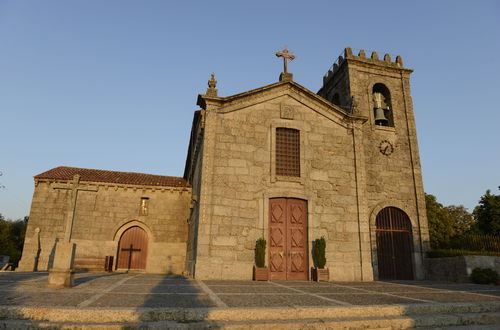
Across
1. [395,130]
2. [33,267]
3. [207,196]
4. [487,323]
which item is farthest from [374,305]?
[33,267]

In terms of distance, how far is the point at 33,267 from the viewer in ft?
53.6

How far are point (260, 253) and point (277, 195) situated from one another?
255cm

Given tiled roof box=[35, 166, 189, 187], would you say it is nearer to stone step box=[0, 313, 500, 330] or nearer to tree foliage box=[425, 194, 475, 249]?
stone step box=[0, 313, 500, 330]

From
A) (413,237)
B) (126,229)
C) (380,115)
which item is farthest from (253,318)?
(126,229)

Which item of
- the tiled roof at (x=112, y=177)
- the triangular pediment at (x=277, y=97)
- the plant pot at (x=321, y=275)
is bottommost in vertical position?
the plant pot at (x=321, y=275)

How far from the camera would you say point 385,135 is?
659 inches

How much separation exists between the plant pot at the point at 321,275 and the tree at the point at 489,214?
41.3ft

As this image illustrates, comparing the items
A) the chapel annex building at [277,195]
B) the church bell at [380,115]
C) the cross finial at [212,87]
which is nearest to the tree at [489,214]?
the chapel annex building at [277,195]

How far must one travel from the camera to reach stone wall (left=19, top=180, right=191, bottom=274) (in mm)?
16766

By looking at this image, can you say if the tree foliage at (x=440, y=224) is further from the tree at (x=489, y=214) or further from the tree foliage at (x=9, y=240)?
the tree foliage at (x=9, y=240)

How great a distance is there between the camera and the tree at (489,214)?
61.2 feet

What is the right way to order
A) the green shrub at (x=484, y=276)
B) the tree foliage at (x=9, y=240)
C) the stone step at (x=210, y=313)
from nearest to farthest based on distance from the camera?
the stone step at (x=210, y=313)
the green shrub at (x=484, y=276)
the tree foliage at (x=9, y=240)

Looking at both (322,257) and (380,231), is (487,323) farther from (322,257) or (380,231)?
(380,231)

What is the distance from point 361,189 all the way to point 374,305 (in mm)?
9154
